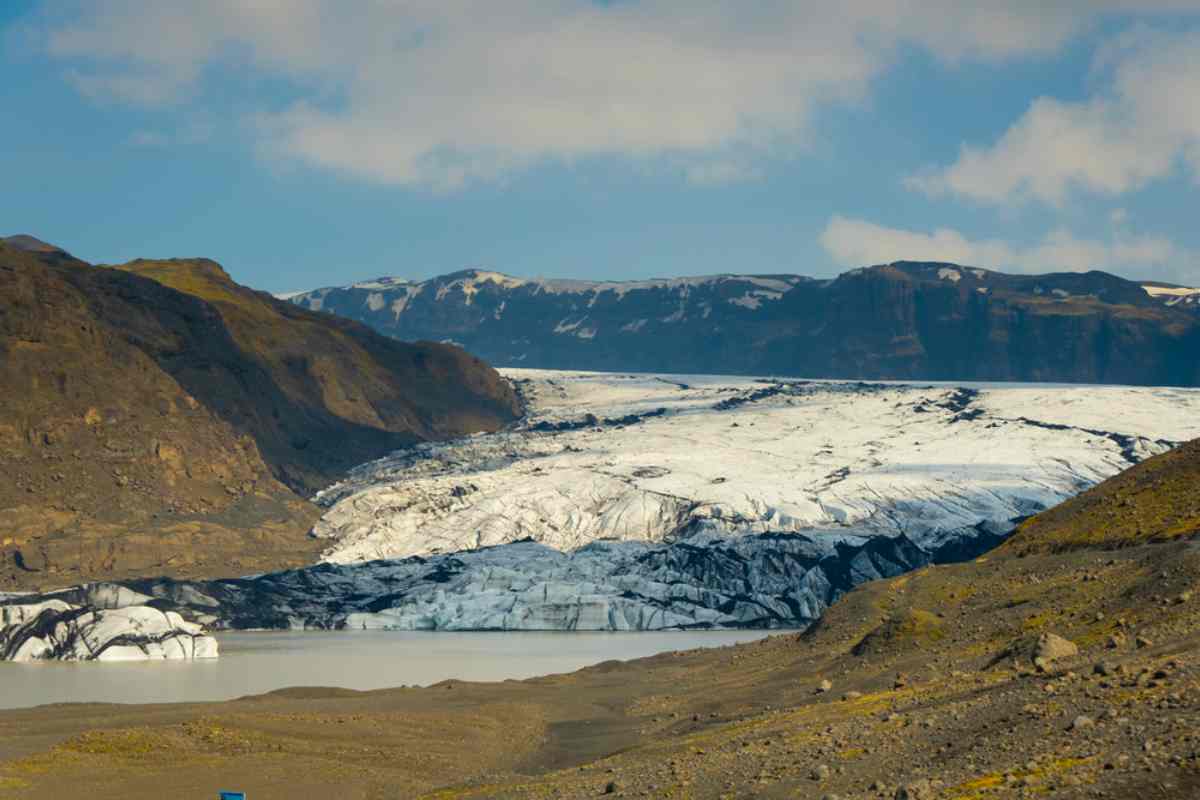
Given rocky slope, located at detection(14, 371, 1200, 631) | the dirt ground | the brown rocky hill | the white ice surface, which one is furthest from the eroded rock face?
the white ice surface

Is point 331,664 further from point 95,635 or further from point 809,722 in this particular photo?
point 809,722

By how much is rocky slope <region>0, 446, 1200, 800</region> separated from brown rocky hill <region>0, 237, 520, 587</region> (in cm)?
6503

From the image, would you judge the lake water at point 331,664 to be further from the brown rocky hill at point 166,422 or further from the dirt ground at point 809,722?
the brown rocky hill at point 166,422

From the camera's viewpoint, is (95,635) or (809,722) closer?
(809,722)

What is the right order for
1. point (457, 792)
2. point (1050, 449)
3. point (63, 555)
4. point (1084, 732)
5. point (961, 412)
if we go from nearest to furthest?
point (1084, 732) < point (457, 792) < point (63, 555) < point (1050, 449) < point (961, 412)

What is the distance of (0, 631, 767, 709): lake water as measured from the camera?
204 ft

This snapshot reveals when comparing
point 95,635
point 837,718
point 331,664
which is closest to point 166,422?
point 95,635

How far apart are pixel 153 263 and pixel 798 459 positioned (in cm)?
9061

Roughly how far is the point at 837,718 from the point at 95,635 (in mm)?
55939

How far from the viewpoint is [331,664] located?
7606cm

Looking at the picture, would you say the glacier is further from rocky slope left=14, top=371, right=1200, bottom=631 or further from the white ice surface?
the white ice surface

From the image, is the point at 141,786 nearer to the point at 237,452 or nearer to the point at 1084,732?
the point at 1084,732

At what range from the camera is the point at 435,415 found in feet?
602

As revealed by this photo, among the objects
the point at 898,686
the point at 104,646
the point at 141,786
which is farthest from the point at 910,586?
the point at 104,646
